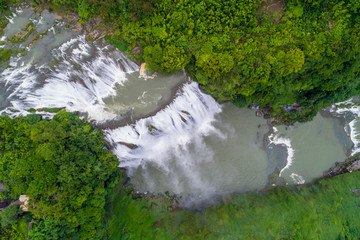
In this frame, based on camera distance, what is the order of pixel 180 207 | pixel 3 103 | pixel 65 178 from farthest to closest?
pixel 180 207 → pixel 3 103 → pixel 65 178

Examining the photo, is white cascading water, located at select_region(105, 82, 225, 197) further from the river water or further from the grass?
the grass

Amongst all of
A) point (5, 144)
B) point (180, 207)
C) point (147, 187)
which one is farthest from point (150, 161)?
point (5, 144)

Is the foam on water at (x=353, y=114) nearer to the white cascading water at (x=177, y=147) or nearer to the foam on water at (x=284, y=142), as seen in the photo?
the foam on water at (x=284, y=142)

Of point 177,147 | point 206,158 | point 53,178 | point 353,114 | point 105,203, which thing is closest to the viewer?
point 53,178

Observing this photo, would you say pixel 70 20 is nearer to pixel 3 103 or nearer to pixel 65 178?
pixel 3 103

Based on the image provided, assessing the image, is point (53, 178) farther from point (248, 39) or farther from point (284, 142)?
point (284, 142)

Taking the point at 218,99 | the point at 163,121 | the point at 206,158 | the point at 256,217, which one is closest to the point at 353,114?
the point at 218,99
